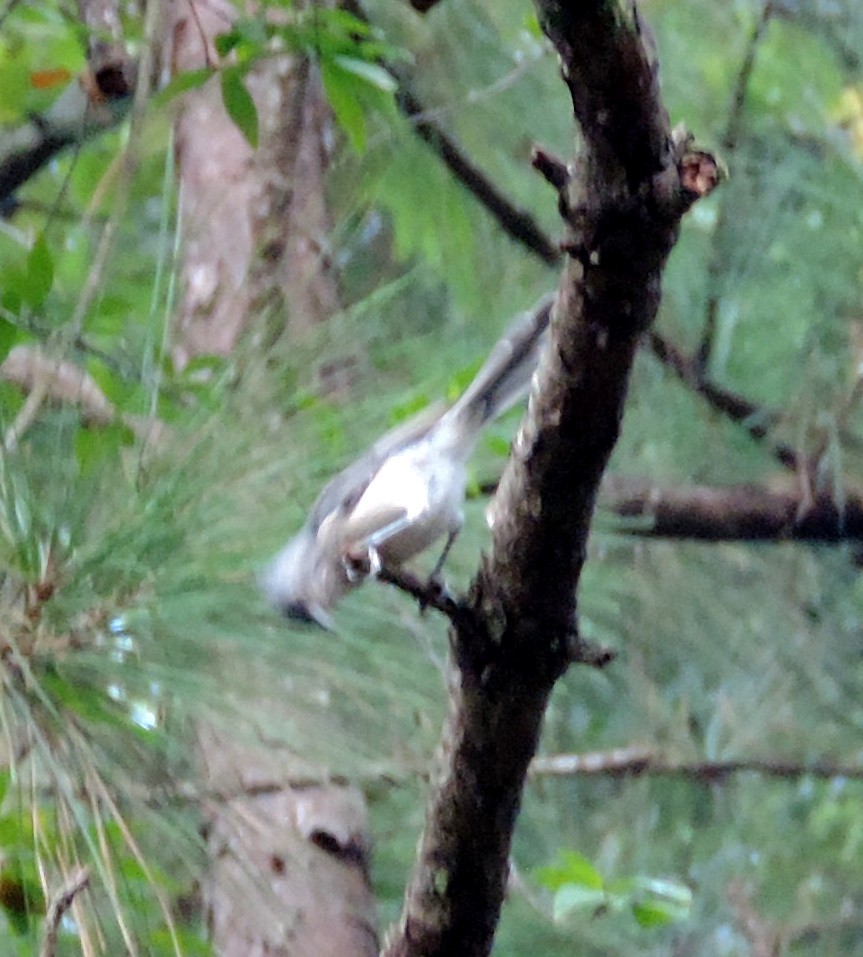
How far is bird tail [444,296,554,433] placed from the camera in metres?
0.55

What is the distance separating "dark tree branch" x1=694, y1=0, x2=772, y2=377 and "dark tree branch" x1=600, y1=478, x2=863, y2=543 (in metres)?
0.12

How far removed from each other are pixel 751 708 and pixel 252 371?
741 millimetres

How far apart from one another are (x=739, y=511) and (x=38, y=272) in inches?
27.9

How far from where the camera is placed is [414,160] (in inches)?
44.1

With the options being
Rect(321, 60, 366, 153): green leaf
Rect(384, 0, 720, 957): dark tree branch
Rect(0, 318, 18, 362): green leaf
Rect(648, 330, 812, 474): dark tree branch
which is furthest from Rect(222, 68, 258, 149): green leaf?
Rect(648, 330, 812, 474): dark tree branch

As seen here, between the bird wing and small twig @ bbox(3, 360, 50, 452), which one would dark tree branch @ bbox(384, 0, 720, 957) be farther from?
small twig @ bbox(3, 360, 50, 452)

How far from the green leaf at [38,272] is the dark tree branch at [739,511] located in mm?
582

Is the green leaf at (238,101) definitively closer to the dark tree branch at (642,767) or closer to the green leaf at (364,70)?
the green leaf at (364,70)

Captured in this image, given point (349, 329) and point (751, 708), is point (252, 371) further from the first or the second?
point (751, 708)

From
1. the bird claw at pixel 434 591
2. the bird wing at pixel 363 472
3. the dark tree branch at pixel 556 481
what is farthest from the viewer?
the bird wing at pixel 363 472

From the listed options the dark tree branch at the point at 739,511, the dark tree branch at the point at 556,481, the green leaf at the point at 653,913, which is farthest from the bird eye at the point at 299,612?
the dark tree branch at the point at 739,511

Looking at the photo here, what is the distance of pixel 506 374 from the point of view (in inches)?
22.4

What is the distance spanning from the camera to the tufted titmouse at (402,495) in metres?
0.56

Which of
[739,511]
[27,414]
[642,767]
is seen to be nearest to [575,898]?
[642,767]
